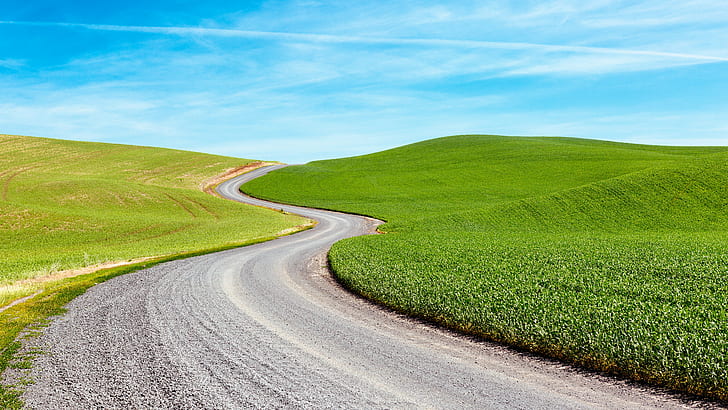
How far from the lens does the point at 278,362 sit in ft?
29.5

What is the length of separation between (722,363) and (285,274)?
52.6 feet

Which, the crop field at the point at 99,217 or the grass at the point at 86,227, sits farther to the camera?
the crop field at the point at 99,217

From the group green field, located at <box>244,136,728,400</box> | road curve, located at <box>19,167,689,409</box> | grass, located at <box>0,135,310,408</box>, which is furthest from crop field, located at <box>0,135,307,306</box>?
green field, located at <box>244,136,728,400</box>

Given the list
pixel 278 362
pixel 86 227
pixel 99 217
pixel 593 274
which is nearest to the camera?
pixel 278 362

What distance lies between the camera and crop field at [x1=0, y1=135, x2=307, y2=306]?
2798 cm

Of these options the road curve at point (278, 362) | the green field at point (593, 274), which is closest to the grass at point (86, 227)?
the road curve at point (278, 362)

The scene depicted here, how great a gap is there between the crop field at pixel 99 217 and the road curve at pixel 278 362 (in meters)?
6.82

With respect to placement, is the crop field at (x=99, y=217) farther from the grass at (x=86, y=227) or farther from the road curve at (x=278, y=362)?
the road curve at (x=278, y=362)

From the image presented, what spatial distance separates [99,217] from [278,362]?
43.0 metres

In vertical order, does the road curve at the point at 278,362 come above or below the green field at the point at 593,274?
below

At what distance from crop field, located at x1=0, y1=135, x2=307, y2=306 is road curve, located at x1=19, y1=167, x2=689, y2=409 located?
6.82 meters

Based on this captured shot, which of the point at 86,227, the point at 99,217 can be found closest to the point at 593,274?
the point at 86,227

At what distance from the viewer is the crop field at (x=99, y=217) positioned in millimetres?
27984

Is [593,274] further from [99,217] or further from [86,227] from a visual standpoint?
[99,217]
